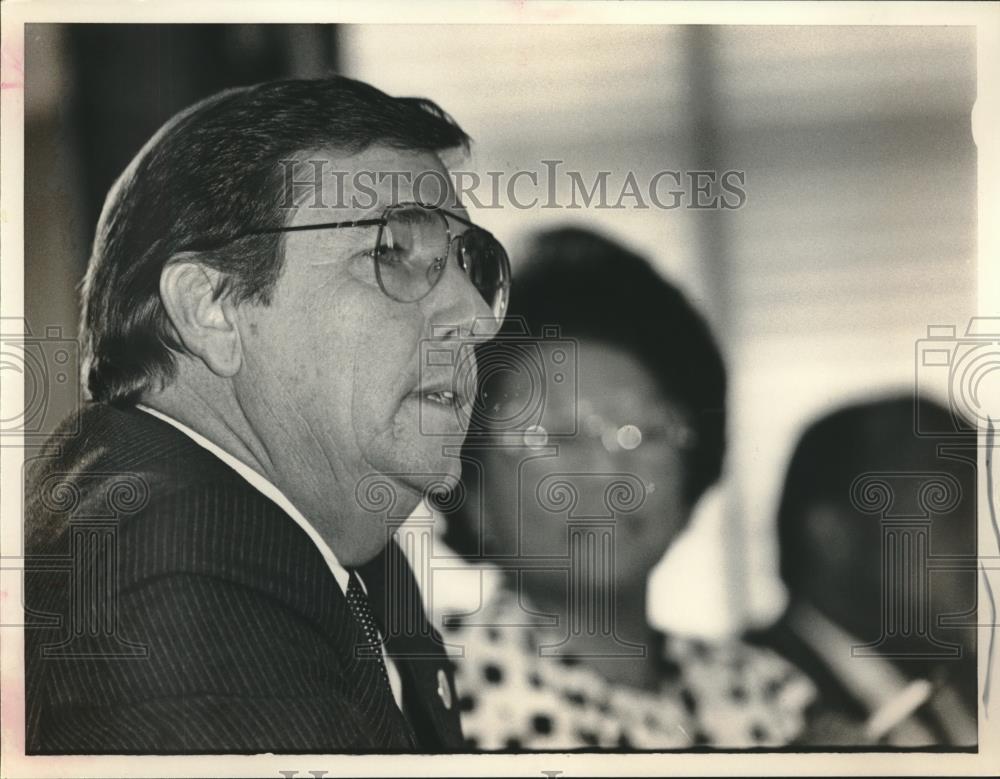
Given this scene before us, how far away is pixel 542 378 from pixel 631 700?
0.68 meters

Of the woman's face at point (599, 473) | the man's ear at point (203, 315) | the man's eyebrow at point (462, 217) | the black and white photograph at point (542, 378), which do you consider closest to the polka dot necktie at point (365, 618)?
the black and white photograph at point (542, 378)

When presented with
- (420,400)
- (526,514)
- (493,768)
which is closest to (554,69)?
(420,400)

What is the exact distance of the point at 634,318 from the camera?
1953 millimetres

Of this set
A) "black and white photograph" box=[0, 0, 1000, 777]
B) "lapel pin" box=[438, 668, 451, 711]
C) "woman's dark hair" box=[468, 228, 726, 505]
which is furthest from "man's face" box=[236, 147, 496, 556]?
"lapel pin" box=[438, 668, 451, 711]

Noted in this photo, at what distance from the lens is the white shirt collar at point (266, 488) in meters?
1.89

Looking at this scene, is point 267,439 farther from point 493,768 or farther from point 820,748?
point 820,748

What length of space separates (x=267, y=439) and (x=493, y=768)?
0.81 m

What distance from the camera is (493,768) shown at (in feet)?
6.47

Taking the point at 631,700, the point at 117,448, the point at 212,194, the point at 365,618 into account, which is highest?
the point at 212,194

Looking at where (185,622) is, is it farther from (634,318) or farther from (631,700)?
(634,318)

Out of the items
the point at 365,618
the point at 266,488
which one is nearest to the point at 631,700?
the point at 365,618

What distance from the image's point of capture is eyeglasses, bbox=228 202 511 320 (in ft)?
6.24

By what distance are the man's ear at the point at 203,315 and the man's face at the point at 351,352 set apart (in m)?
0.03

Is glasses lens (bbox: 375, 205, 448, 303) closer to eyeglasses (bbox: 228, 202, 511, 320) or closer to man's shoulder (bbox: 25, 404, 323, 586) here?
eyeglasses (bbox: 228, 202, 511, 320)
